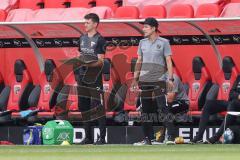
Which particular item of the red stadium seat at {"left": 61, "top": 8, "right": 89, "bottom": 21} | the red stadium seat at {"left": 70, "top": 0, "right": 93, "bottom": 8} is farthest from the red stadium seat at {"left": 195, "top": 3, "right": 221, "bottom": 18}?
the red stadium seat at {"left": 70, "top": 0, "right": 93, "bottom": 8}

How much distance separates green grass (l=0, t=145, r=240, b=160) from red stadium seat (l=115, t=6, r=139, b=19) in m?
4.43

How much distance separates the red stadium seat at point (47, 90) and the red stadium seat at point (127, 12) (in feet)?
5.82

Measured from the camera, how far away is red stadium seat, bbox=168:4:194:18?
70.8ft

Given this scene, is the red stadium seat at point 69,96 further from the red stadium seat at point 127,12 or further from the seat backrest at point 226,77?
the seat backrest at point 226,77

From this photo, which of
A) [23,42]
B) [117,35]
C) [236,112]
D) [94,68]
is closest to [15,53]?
[23,42]

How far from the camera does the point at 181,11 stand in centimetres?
2173

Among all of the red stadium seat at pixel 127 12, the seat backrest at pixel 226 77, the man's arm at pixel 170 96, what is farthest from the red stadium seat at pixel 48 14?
the man's arm at pixel 170 96

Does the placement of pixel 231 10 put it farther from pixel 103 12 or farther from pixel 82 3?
pixel 82 3

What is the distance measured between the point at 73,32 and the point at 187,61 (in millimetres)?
2395

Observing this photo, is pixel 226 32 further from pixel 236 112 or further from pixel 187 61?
pixel 236 112

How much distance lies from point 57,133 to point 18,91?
287 centimetres

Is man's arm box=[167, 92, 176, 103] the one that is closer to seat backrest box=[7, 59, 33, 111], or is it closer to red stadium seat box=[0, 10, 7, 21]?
seat backrest box=[7, 59, 33, 111]

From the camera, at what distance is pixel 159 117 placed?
20.1 meters

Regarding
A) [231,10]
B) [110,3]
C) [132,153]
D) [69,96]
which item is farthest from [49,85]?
[132,153]
